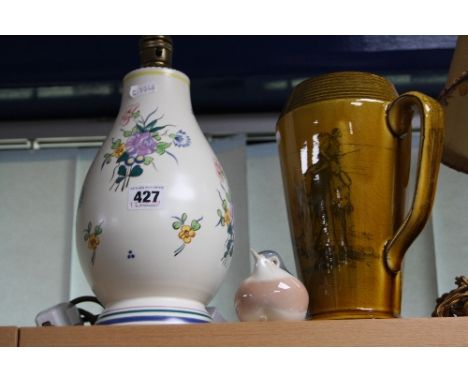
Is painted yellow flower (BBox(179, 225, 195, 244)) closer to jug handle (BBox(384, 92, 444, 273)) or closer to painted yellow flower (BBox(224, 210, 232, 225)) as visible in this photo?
painted yellow flower (BBox(224, 210, 232, 225))

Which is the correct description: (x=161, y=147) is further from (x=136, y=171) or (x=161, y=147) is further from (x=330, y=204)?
(x=330, y=204)

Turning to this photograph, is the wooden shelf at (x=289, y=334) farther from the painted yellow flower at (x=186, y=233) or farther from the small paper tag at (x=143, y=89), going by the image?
the small paper tag at (x=143, y=89)

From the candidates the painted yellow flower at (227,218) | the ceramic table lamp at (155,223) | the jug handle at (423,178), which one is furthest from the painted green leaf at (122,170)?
the jug handle at (423,178)

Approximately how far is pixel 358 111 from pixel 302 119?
6 centimetres

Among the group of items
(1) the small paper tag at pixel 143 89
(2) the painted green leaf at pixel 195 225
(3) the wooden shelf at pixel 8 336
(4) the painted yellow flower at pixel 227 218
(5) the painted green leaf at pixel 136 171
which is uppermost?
(1) the small paper tag at pixel 143 89

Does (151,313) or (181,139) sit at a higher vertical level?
(181,139)

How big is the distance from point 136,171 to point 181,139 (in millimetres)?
60

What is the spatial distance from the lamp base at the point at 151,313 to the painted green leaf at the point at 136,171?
114mm

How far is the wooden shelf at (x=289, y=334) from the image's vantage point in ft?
1.96

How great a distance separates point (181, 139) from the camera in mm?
719

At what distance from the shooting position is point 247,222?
6.64ft

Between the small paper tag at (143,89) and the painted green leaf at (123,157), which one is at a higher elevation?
the small paper tag at (143,89)

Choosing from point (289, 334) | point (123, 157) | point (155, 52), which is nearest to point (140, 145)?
point (123, 157)
